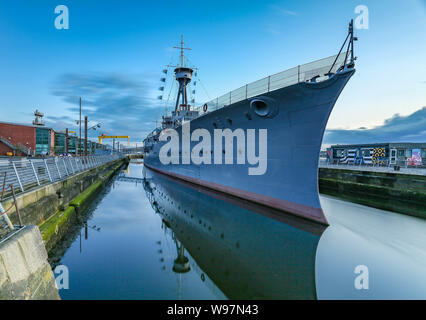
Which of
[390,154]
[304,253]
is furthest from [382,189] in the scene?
[304,253]

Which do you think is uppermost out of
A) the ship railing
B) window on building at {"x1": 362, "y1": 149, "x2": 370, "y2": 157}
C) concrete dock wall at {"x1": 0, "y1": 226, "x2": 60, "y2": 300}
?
the ship railing

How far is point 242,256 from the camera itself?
5809 millimetres

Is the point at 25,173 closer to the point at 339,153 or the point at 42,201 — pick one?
Result: the point at 42,201

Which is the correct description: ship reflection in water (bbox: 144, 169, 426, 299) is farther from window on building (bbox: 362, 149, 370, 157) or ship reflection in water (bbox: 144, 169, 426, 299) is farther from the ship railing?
window on building (bbox: 362, 149, 370, 157)

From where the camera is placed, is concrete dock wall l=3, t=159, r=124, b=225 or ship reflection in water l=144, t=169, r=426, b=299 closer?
ship reflection in water l=144, t=169, r=426, b=299

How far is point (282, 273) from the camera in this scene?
495 cm

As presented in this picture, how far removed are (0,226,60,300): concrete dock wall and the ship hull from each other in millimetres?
7447

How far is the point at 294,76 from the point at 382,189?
10246 millimetres

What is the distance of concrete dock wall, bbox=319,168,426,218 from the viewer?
427 inches

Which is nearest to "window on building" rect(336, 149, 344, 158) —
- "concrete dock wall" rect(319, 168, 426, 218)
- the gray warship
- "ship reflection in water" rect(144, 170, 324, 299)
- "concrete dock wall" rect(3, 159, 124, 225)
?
"concrete dock wall" rect(319, 168, 426, 218)

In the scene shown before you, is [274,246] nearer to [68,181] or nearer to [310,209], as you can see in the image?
[310,209]

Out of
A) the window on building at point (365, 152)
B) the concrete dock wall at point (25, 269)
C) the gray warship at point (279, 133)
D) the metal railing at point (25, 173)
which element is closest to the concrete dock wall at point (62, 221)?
the metal railing at point (25, 173)
